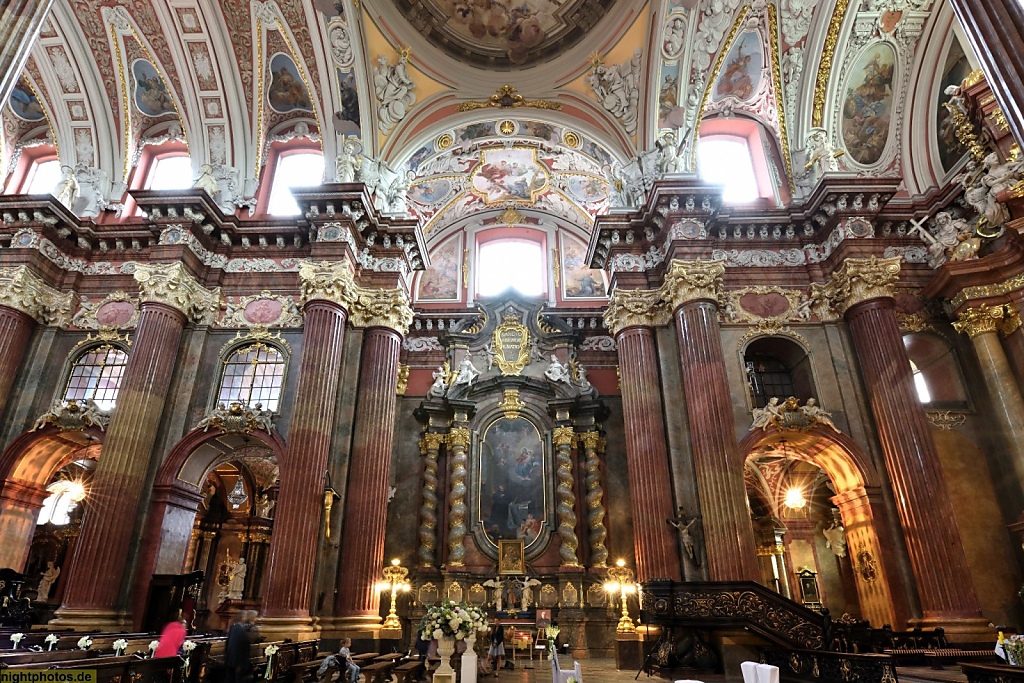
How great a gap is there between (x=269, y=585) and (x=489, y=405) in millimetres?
9168

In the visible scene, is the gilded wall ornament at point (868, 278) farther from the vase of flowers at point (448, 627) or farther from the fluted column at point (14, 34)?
the fluted column at point (14, 34)

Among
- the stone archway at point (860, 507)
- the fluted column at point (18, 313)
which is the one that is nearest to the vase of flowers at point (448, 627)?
the stone archway at point (860, 507)

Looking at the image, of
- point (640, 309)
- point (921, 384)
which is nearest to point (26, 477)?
point (640, 309)

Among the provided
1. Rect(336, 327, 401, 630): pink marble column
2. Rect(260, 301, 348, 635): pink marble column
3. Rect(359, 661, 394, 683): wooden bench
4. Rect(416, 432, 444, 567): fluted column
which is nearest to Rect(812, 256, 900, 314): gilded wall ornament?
Result: Rect(336, 327, 401, 630): pink marble column

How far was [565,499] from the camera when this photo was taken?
717 inches

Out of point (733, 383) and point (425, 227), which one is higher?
point (425, 227)

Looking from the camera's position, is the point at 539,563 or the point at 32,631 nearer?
the point at 32,631

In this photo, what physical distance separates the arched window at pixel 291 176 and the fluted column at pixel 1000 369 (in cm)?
1624

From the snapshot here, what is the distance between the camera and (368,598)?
12852 mm

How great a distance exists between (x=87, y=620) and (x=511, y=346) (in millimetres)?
12945

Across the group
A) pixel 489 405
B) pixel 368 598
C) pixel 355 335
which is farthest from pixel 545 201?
pixel 368 598

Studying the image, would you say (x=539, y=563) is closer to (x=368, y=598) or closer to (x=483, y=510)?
(x=483, y=510)

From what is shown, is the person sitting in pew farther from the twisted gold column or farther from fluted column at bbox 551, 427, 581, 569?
fluted column at bbox 551, 427, 581, 569

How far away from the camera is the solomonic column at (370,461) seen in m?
12.8
